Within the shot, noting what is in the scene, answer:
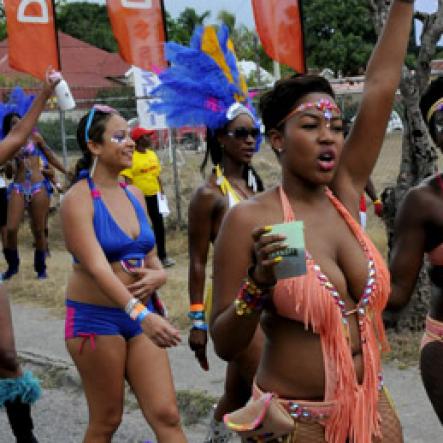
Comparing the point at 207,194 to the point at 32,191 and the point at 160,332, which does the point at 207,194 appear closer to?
the point at 160,332

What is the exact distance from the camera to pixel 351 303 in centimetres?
286

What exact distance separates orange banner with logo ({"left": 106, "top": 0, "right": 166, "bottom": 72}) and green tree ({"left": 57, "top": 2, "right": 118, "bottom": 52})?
6811 cm

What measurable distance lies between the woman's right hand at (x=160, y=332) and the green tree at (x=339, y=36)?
51500mm

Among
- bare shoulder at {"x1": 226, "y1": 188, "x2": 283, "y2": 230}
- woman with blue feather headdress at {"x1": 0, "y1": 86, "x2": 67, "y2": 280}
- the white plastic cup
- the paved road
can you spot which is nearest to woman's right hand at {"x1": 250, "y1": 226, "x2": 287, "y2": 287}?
bare shoulder at {"x1": 226, "y1": 188, "x2": 283, "y2": 230}

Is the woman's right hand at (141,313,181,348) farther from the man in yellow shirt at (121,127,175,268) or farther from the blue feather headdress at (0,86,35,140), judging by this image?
the man in yellow shirt at (121,127,175,268)

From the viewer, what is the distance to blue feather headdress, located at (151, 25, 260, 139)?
497 centimetres

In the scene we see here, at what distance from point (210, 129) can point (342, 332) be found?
2474 millimetres

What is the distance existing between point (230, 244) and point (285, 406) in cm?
54

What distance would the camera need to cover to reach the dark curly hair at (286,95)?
9.82ft

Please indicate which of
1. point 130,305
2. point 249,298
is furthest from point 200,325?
point 249,298

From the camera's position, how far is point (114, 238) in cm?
437

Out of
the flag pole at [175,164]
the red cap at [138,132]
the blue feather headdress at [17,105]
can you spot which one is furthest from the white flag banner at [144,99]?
the blue feather headdress at [17,105]

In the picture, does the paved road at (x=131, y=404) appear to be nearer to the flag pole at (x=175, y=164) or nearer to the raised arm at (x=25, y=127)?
the raised arm at (x=25, y=127)

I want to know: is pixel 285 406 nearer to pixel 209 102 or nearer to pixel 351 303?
pixel 351 303
